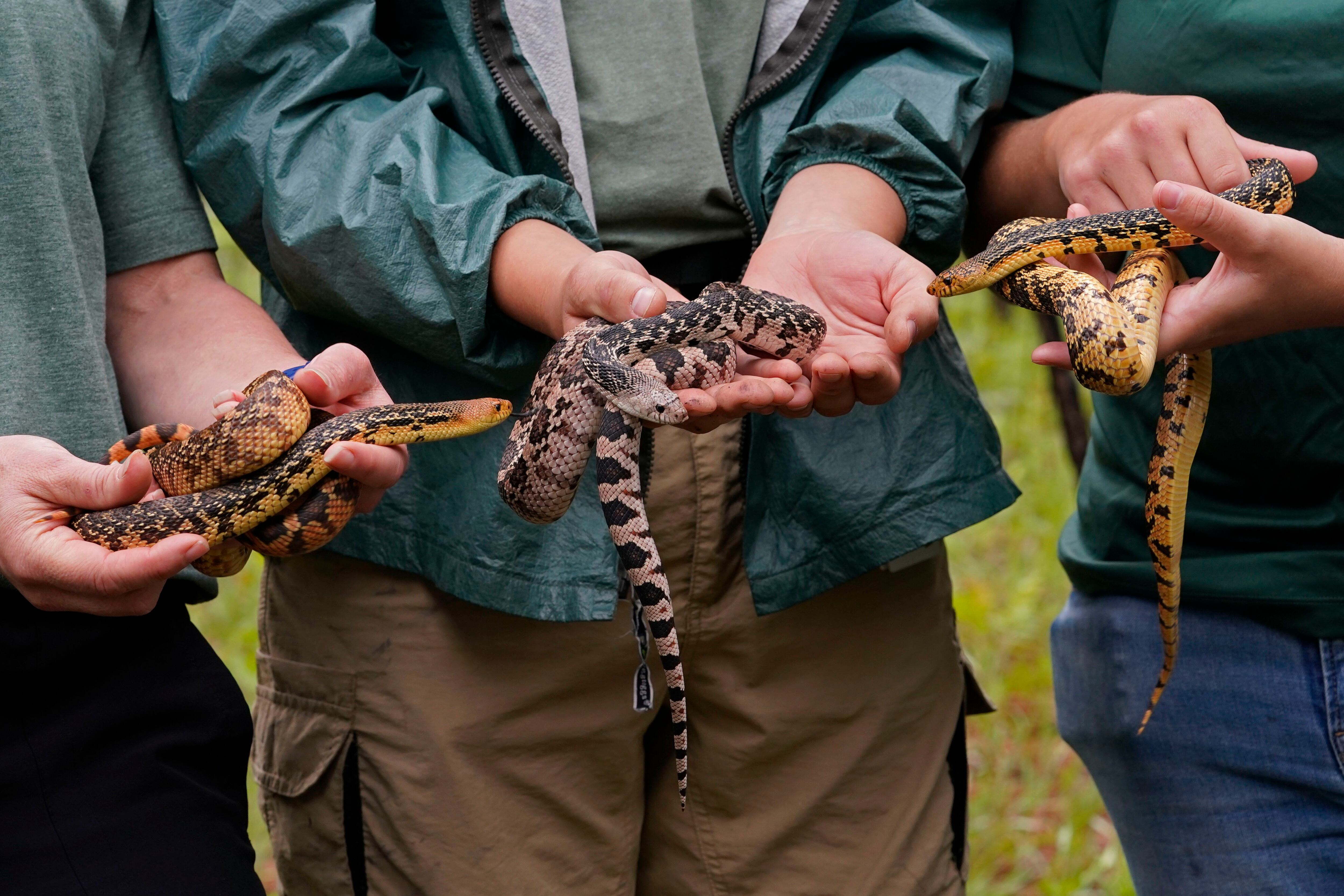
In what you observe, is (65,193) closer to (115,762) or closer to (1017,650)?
(115,762)

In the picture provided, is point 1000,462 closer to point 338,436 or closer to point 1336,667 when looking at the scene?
point 1336,667

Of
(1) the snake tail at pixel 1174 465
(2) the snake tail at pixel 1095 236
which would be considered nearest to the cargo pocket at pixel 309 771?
(2) the snake tail at pixel 1095 236

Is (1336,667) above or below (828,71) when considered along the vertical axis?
below

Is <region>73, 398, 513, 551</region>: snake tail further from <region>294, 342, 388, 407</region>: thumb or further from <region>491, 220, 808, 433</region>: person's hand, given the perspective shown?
<region>491, 220, 808, 433</region>: person's hand

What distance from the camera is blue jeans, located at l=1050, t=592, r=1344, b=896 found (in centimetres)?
304

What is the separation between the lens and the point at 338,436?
2.69 metres

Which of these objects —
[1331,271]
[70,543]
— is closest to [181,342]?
[70,543]

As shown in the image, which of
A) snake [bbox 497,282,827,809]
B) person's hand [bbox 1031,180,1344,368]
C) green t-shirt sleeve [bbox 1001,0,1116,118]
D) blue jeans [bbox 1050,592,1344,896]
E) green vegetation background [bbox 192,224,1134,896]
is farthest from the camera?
green vegetation background [bbox 192,224,1134,896]

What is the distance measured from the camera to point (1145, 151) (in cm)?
285

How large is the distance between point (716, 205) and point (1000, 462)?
1060mm

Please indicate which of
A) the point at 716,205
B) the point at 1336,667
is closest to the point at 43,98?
the point at 716,205

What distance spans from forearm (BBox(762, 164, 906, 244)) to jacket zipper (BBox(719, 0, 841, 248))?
0.37 feet

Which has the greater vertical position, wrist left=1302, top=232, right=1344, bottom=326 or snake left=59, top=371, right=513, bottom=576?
wrist left=1302, top=232, right=1344, bottom=326

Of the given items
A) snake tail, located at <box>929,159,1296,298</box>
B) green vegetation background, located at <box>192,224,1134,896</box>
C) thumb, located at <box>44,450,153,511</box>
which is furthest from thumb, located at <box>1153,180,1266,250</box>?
green vegetation background, located at <box>192,224,1134,896</box>
